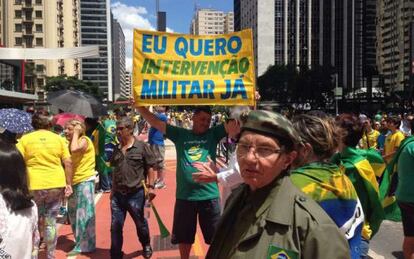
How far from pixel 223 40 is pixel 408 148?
2.13 metres

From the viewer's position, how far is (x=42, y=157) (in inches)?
206

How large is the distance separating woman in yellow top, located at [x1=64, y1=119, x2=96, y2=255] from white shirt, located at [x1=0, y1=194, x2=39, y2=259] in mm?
3523

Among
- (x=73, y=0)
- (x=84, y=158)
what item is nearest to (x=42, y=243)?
(x=84, y=158)

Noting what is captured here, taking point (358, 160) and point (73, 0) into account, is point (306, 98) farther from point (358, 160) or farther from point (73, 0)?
point (358, 160)

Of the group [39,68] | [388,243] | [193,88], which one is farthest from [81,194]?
[39,68]

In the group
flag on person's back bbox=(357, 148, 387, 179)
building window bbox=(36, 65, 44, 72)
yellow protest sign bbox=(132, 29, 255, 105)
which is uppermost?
building window bbox=(36, 65, 44, 72)

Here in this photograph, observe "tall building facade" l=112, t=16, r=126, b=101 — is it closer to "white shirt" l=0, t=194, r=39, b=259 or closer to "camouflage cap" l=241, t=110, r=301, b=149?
"white shirt" l=0, t=194, r=39, b=259

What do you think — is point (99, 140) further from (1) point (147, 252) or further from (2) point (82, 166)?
(1) point (147, 252)

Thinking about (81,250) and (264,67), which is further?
(264,67)

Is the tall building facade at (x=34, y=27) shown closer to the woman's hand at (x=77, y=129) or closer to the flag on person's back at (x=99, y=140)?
the flag on person's back at (x=99, y=140)

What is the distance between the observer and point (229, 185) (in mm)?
4023

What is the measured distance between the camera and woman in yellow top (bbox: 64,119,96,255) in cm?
620

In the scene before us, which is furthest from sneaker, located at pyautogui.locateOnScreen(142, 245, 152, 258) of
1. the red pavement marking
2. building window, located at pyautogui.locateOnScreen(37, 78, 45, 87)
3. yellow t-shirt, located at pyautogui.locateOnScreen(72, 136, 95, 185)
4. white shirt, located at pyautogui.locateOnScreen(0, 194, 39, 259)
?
building window, located at pyautogui.locateOnScreen(37, 78, 45, 87)

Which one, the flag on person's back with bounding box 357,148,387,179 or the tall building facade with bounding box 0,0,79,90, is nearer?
the flag on person's back with bounding box 357,148,387,179
